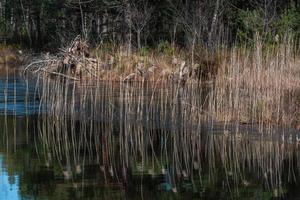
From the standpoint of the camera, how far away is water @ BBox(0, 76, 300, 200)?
9.98m

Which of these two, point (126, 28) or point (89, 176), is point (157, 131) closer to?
point (89, 176)

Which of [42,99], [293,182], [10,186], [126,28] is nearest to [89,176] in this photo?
[10,186]

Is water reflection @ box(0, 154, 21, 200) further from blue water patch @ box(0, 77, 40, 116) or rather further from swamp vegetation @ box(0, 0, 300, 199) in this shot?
blue water patch @ box(0, 77, 40, 116)

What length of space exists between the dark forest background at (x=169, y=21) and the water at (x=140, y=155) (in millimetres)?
7214

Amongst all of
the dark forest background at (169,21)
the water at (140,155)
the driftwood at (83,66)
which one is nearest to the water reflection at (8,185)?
the water at (140,155)

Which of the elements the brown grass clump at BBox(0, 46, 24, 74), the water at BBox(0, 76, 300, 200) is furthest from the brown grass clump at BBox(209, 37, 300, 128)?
the brown grass clump at BBox(0, 46, 24, 74)

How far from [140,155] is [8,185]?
9.21ft

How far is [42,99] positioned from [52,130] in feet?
15.8

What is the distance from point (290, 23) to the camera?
27.8 meters

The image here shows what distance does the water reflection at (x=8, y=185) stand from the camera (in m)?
9.72

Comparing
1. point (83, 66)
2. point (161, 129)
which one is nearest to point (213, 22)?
point (83, 66)

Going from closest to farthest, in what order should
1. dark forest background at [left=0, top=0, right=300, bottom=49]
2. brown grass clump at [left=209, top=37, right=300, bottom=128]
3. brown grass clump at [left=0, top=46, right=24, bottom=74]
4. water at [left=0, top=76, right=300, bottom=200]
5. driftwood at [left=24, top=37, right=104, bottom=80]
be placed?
water at [left=0, top=76, right=300, bottom=200] < brown grass clump at [left=209, top=37, right=300, bottom=128] < driftwood at [left=24, top=37, right=104, bottom=80] < dark forest background at [left=0, top=0, right=300, bottom=49] < brown grass clump at [left=0, top=46, right=24, bottom=74]

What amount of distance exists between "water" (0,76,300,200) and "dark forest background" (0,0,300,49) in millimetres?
7214

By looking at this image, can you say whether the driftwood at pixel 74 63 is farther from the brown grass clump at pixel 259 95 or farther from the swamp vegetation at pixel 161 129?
the brown grass clump at pixel 259 95
